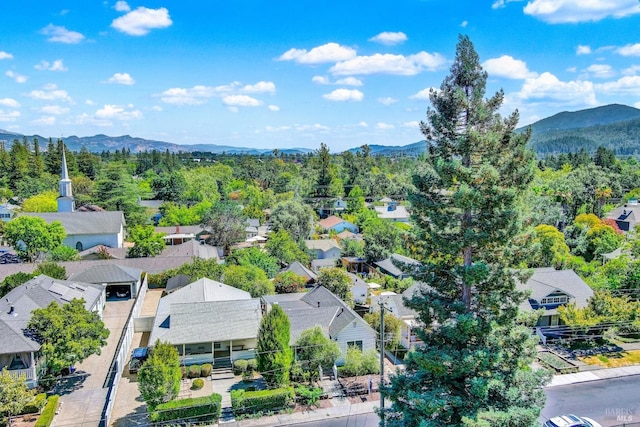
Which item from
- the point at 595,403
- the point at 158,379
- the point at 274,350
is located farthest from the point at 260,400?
the point at 595,403

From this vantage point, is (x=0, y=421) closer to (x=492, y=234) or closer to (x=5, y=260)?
(x=492, y=234)

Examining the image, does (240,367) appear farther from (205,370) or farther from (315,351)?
(315,351)

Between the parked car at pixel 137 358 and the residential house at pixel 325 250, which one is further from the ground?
the residential house at pixel 325 250

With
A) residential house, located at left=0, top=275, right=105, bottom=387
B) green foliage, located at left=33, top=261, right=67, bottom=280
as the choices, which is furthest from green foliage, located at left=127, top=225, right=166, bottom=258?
residential house, located at left=0, top=275, right=105, bottom=387

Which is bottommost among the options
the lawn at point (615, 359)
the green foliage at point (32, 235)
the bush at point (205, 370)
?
the lawn at point (615, 359)

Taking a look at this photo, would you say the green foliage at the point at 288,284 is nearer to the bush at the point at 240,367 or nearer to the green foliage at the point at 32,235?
the bush at the point at 240,367

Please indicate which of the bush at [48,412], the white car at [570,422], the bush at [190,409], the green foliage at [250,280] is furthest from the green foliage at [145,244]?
the white car at [570,422]

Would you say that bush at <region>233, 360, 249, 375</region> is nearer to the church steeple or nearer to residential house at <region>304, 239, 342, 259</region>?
residential house at <region>304, 239, 342, 259</region>
